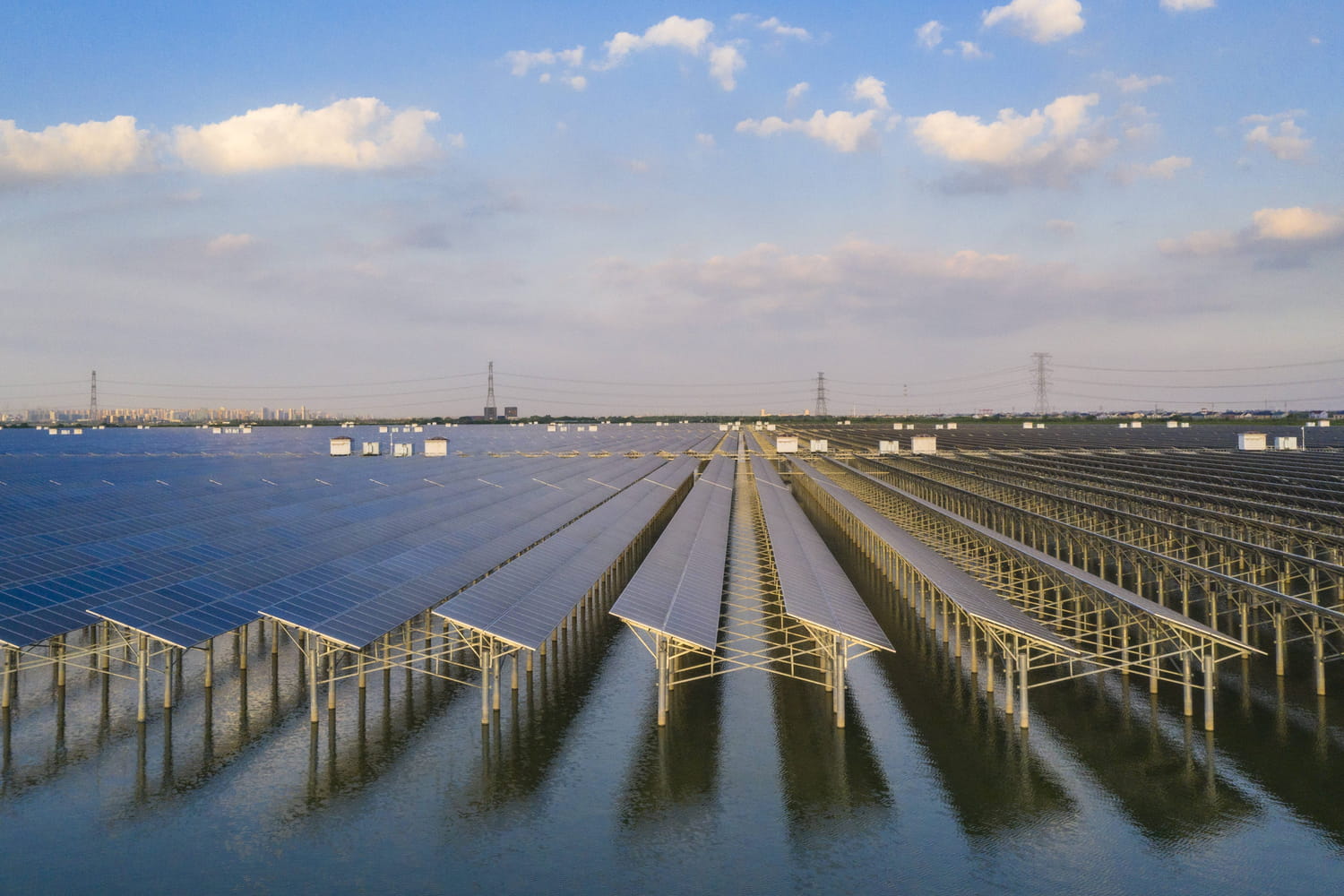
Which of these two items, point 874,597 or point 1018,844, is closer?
point 1018,844

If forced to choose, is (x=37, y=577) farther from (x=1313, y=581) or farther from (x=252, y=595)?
(x=1313, y=581)

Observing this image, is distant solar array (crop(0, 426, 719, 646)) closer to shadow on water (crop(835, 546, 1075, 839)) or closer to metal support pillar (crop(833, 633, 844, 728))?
metal support pillar (crop(833, 633, 844, 728))

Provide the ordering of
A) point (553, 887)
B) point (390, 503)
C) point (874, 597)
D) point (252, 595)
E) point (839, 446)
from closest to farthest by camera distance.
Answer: point (553, 887) < point (252, 595) < point (874, 597) < point (390, 503) < point (839, 446)

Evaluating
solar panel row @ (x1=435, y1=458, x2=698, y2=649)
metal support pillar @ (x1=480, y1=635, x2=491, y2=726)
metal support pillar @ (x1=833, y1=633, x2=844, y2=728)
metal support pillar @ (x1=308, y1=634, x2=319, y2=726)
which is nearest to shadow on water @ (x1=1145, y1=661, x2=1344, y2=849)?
metal support pillar @ (x1=833, y1=633, x2=844, y2=728)

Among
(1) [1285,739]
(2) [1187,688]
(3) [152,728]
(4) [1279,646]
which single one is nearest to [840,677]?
(2) [1187,688]

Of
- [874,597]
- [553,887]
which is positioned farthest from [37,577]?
[874,597]

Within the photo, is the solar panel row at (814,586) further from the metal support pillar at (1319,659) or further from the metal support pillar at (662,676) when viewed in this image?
the metal support pillar at (1319,659)
